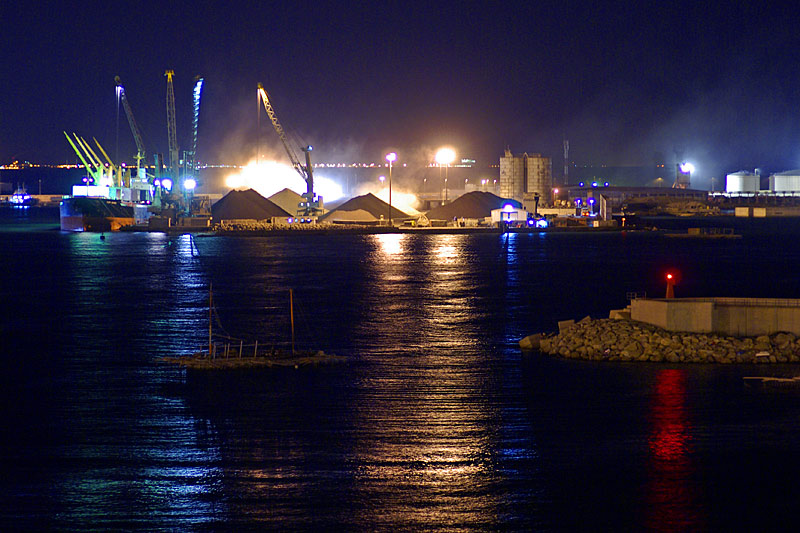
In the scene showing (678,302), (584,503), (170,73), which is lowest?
(584,503)

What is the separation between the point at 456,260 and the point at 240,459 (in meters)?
32.9

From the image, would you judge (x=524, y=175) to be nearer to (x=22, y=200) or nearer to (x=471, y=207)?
(x=471, y=207)

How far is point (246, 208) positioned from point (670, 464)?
228ft

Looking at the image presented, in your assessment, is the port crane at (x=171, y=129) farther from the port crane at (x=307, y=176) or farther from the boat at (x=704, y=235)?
the boat at (x=704, y=235)

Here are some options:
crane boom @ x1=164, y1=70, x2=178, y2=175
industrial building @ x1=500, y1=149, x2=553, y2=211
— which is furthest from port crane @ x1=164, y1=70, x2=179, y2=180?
industrial building @ x1=500, y1=149, x2=553, y2=211

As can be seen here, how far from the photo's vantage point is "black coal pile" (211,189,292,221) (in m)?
77.3

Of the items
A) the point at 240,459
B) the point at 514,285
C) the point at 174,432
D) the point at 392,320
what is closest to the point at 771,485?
the point at 240,459

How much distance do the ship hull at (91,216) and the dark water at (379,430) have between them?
5304cm

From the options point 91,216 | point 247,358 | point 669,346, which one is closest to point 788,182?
point 91,216

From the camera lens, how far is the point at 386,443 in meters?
11.8

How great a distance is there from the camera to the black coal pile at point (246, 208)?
7732cm

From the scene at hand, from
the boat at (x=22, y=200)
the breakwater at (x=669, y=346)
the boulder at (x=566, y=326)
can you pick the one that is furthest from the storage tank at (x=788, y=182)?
the boat at (x=22, y=200)

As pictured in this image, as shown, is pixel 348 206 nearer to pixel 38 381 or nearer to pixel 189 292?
pixel 189 292

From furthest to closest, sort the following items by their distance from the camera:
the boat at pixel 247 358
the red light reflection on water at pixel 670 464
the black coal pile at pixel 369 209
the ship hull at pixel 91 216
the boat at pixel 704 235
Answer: the black coal pile at pixel 369 209, the ship hull at pixel 91 216, the boat at pixel 704 235, the boat at pixel 247 358, the red light reflection on water at pixel 670 464
